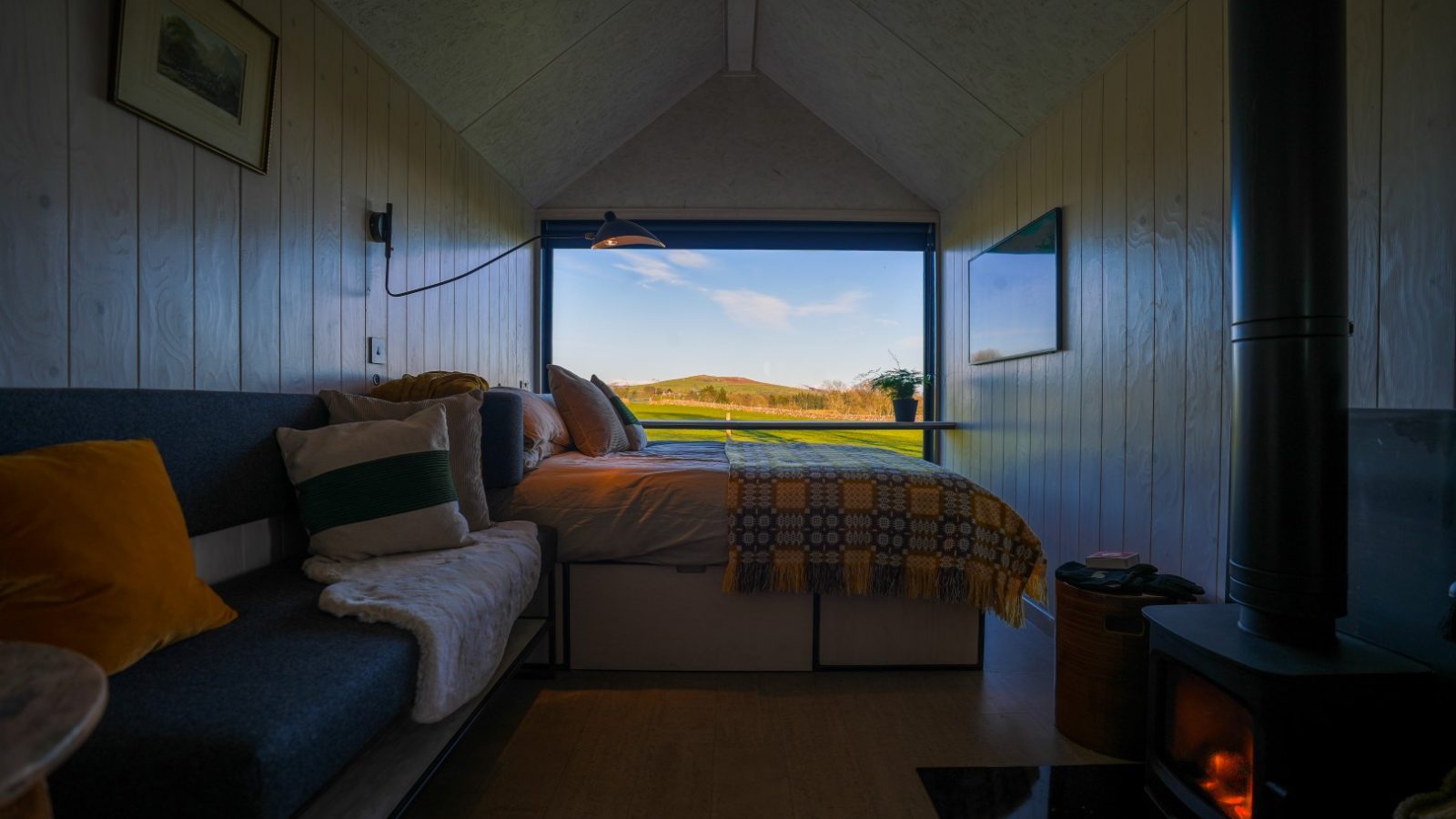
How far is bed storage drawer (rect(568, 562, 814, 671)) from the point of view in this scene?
7.52 ft

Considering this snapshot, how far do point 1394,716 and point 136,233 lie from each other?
8.62 ft

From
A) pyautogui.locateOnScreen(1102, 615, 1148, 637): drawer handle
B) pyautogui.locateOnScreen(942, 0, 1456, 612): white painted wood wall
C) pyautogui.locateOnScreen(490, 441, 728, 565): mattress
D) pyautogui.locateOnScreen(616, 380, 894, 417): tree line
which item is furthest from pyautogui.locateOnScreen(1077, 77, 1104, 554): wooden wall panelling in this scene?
pyautogui.locateOnScreen(616, 380, 894, 417): tree line

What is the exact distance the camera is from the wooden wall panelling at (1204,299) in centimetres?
184

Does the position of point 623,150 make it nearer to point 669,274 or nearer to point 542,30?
point 669,274

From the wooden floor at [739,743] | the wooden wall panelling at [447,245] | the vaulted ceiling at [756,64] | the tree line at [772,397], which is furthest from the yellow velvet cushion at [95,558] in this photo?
the tree line at [772,397]

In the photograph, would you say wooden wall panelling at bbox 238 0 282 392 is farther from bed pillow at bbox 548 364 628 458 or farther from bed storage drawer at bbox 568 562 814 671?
bed pillow at bbox 548 364 628 458

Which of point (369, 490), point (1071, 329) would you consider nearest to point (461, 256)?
point (369, 490)

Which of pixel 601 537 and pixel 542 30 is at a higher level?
pixel 542 30

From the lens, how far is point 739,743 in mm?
1851

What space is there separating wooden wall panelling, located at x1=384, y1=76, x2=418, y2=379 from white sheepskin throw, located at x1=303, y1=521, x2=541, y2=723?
111 centimetres

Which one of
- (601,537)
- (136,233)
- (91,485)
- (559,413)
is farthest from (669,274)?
(91,485)

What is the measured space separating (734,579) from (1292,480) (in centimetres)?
148

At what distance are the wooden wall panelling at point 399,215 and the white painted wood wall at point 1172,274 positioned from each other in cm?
263

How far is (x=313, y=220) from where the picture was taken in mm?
2014
